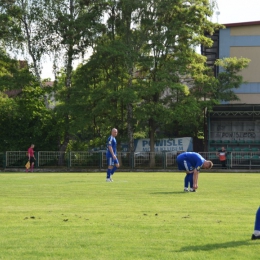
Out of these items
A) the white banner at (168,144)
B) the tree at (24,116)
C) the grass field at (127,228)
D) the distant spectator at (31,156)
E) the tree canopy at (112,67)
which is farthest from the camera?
the tree at (24,116)

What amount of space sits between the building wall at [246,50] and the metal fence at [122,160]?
1317 cm

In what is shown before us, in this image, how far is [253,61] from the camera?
55031 mm

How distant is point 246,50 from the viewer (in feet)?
182

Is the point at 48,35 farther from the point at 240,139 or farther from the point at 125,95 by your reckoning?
the point at 240,139

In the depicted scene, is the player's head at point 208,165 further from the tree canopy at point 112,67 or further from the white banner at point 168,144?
the white banner at point 168,144

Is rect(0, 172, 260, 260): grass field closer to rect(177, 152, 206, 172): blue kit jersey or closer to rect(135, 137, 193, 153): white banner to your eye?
rect(177, 152, 206, 172): blue kit jersey

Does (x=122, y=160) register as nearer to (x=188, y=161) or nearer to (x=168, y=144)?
(x=168, y=144)

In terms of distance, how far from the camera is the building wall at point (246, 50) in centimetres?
5503

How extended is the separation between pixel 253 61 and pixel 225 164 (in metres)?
14.9

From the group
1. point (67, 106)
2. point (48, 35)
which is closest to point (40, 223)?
point (67, 106)

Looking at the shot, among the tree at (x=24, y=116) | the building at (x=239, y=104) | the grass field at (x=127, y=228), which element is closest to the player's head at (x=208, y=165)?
the grass field at (x=127, y=228)

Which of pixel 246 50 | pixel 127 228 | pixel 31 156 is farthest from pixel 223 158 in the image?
pixel 127 228

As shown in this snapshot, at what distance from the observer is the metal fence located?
43.0 m

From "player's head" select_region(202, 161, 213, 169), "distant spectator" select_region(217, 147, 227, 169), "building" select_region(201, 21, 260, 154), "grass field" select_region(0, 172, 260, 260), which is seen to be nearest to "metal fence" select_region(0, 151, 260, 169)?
"distant spectator" select_region(217, 147, 227, 169)
